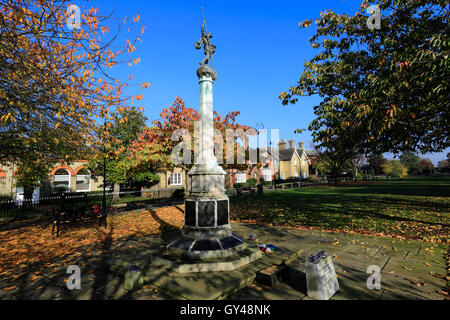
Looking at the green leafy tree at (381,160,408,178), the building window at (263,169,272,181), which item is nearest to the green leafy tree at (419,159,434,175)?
the green leafy tree at (381,160,408,178)

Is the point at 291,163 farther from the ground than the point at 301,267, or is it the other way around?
the point at 291,163

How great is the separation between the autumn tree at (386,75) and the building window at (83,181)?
88.8 feet

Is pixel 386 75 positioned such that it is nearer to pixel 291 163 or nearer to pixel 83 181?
pixel 83 181

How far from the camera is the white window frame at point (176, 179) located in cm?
3250

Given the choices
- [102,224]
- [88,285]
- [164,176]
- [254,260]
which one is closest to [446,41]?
[254,260]

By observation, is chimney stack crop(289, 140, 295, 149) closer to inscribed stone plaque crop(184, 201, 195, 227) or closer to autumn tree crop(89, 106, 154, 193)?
autumn tree crop(89, 106, 154, 193)

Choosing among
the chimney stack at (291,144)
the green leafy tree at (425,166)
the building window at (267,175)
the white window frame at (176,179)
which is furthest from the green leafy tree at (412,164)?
the white window frame at (176,179)

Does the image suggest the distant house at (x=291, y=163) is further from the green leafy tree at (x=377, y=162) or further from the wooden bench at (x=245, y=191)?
the wooden bench at (x=245, y=191)

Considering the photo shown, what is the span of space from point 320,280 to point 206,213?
9.92 ft

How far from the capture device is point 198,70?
6566 mm

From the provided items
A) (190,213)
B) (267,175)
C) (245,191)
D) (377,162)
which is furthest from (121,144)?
(377,162)

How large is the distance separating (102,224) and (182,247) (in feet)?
26.0

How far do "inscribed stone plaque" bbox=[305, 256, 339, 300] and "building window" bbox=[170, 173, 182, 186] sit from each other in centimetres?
3017

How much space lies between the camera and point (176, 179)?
108ft
